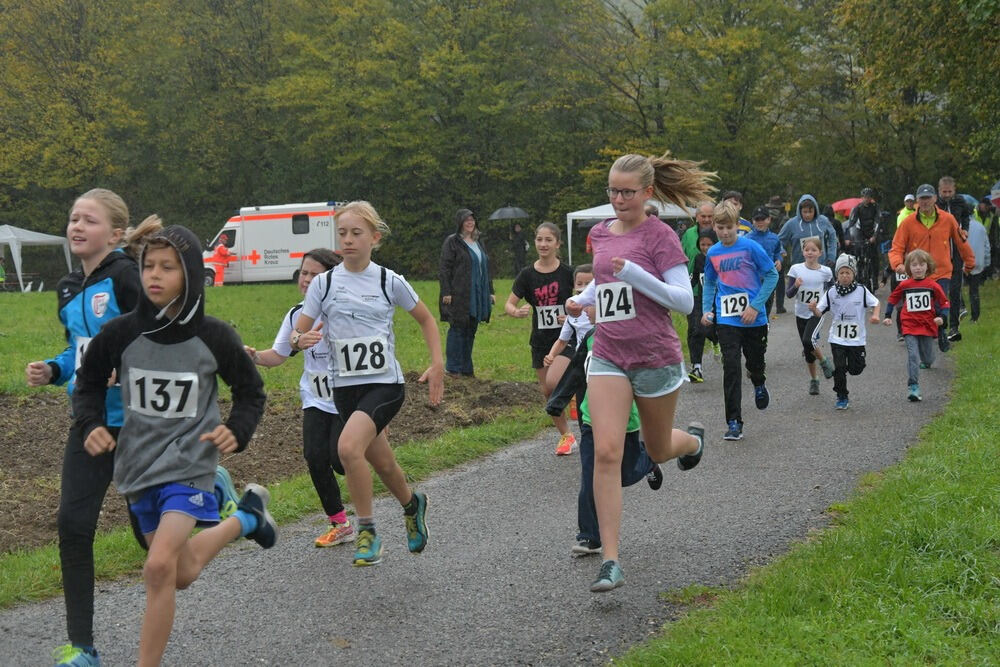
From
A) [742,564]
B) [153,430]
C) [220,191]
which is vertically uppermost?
[220,191]

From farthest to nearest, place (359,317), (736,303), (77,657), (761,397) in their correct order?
(761,397) → (736,303) → (359,317) → (77,657)

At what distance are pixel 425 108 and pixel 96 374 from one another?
43596 millimetres

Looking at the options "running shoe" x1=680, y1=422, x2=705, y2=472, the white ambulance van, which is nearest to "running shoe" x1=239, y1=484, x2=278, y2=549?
"running shoe" x1=680, y1=422, x2=705, y2=472

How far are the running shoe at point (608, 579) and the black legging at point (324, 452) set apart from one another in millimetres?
1894

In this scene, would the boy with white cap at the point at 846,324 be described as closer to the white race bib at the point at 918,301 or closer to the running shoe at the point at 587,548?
the white race bib at the point at 918,301

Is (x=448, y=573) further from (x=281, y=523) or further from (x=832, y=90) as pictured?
(x=832, y=90)

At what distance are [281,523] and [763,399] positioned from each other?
488 cm

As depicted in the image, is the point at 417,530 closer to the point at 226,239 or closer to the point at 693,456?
the point at 693,456

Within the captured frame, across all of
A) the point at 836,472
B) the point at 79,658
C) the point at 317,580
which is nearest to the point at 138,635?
the point at 79,658

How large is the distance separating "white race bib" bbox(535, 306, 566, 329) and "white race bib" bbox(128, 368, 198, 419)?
5.29 metres

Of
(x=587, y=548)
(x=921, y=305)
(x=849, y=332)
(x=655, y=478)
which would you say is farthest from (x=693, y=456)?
(x=921, y=305)

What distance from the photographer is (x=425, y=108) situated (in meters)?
46.9

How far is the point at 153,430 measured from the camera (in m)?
4.29

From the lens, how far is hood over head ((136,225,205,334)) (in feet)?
14.1
